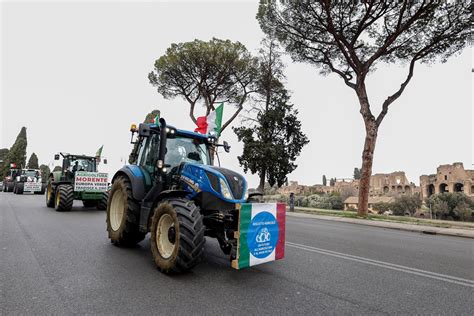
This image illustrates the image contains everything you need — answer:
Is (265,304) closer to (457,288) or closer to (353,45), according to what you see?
(457,288)

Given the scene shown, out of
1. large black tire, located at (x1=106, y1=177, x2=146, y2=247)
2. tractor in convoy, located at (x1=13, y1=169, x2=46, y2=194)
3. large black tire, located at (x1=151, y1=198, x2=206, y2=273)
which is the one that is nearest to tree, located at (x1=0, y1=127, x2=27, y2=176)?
tractor in convoy, located at (x1=13, y1=169, x2=46, y2=194)

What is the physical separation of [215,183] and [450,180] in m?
51.2

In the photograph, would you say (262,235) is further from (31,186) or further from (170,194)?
(31,186)

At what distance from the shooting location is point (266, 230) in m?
3.64

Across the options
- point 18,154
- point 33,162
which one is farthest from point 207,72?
point 33,162

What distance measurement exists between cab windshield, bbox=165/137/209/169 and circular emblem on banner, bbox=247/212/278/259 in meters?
1.80

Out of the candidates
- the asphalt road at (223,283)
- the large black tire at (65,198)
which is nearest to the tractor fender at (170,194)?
the asphalt road at (223,283)

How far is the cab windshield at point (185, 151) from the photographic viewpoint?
15.6 ft

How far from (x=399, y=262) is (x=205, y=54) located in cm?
1971

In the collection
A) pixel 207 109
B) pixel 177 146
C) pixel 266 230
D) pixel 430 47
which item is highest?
pixel 430 47

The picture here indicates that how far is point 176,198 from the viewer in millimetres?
3871

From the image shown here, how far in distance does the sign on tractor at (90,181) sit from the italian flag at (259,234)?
30.2ft

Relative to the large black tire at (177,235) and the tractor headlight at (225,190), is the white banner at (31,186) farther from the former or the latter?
the tractor headlight at (225,190)

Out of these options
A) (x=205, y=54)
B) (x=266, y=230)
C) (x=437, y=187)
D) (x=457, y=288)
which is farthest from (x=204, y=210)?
(x=437, y=187)
